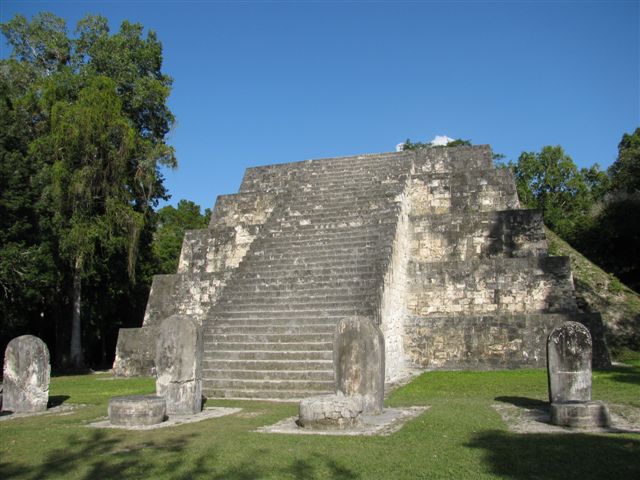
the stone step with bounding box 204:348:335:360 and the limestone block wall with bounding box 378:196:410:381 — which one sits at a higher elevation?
the limestone block wall with bounding box 378:196:410:381

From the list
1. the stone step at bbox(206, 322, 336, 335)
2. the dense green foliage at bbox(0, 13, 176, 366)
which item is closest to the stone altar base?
the stone step at bbox(206, 322, 336, 335)

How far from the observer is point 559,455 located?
597 centimetres

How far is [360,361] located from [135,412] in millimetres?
3355

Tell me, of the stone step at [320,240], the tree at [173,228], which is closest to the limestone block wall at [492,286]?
the stone step at [320,240]

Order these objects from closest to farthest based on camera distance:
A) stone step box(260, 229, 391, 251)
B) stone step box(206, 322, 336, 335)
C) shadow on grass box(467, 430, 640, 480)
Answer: shadow on grass box(467, 430, 640, 480) < stone step box(206, 322, 336, 335) < stone step box(260, 229, 391, 251)

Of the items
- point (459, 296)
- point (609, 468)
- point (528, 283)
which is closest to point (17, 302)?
point (459, 296)

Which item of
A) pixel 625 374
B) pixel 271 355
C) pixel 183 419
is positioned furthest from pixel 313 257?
pixel 625 374

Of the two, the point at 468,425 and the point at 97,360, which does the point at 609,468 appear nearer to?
the point at 468,425

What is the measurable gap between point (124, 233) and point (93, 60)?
7.45m

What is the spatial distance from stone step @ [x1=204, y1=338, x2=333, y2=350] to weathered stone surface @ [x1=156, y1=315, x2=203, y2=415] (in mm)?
2658

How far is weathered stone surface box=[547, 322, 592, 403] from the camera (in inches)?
336

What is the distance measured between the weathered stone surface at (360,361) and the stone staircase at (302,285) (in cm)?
213

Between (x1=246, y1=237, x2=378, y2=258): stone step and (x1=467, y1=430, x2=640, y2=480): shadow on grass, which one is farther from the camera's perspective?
(x1=246, y1=237, x2=378, y2=258): stone step

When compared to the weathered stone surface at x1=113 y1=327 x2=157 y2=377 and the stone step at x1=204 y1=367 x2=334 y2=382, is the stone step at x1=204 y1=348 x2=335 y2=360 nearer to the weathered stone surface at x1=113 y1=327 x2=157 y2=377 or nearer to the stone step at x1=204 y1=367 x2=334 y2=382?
the stone step at x1=204 y1=367 x2=334 y2=382
